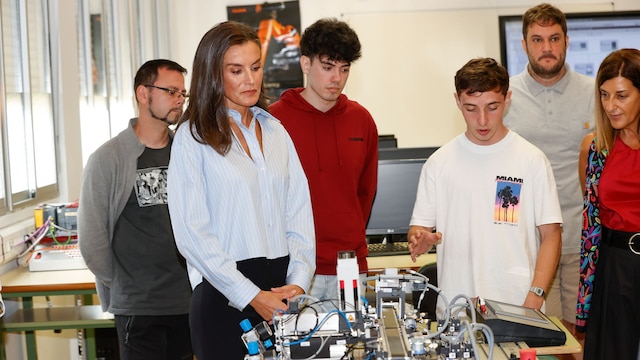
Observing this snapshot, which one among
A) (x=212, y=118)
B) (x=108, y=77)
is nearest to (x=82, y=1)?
(x=108, y=77)

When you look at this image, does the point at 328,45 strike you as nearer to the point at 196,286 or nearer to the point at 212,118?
the point at 212,118

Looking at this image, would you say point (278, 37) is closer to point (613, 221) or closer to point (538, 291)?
point (613, 221)

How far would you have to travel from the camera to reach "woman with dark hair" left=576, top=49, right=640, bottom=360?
2.50 m

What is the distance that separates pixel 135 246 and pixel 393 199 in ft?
5.11

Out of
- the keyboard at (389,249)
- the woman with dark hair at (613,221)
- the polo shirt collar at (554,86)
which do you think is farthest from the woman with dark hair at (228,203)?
the keyboard at (389,249)

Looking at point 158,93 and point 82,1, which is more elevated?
point 82,1

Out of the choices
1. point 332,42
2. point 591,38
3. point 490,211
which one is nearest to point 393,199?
point 332,42

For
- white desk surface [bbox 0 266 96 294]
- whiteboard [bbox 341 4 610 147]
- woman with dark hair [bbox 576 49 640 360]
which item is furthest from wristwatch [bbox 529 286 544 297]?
whiteboard [bbox 341 4 610 147]

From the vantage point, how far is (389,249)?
3.88m

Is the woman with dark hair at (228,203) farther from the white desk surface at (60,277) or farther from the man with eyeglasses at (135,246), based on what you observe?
the white desk surface at (60,277)

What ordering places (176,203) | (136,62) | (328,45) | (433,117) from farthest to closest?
1. (433,117)
2. (136,62)
3. (328,45)
4. (176,203)

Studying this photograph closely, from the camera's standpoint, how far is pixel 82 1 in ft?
16.5

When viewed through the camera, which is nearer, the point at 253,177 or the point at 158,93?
the point at 253,177

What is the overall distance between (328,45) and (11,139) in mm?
2012
